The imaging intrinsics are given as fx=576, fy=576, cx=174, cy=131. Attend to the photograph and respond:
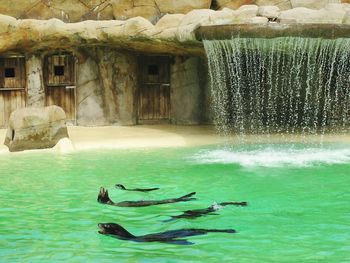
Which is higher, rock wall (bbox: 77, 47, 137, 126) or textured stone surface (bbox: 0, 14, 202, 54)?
textured stone surface (bbox: 0, 14, 202, 54)

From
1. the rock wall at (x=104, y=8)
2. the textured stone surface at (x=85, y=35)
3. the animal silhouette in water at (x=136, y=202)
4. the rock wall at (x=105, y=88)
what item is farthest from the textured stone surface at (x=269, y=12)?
the animal silhouette in water at (x=136, y=202)

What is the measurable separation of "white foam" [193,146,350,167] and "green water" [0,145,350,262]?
0.02 m

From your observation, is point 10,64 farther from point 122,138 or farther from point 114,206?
point 114,206

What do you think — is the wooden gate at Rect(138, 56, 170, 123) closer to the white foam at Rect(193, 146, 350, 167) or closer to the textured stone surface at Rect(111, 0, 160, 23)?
the textured stone surface at Rect(111, 0, 160, 23)

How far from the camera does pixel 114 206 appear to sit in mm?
6719

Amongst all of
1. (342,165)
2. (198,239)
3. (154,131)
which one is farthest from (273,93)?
(198,239)

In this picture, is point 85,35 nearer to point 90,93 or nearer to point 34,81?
point 90,93

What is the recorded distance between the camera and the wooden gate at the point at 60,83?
1617 centimetres

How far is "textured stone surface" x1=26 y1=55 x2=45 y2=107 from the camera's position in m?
15.8

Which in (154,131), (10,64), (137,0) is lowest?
(154,131)

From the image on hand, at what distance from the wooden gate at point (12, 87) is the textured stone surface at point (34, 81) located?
290 millimetres

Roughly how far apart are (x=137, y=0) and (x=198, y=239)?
10.7m

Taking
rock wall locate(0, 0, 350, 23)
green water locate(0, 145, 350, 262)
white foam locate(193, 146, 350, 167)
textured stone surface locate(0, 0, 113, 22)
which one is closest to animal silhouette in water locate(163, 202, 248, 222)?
green water locate(0, 145, 350, 262)

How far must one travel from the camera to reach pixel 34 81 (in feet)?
51.9
